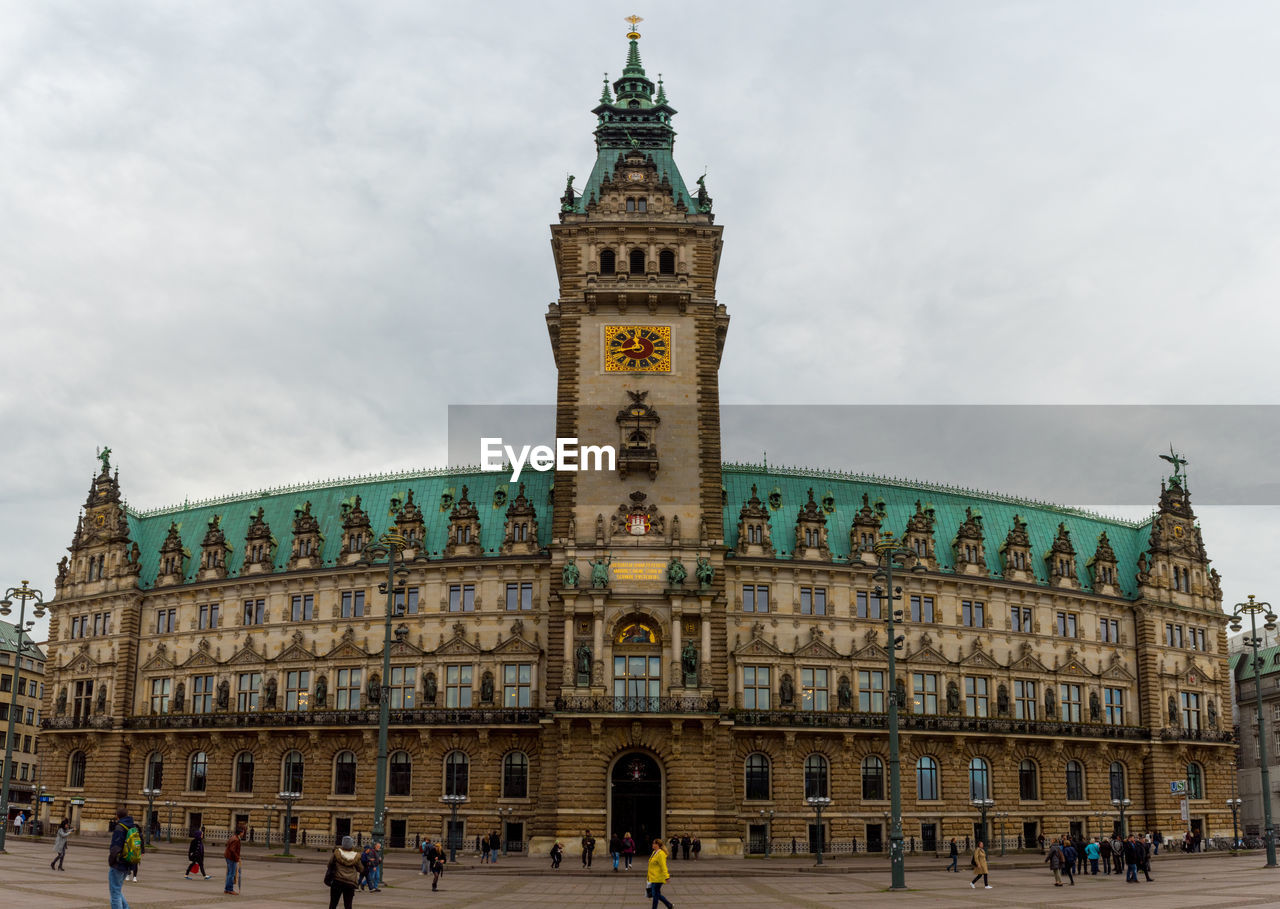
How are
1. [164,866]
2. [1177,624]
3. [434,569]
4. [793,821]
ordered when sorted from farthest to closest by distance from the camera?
[1177,624], [434,569], [793,821], [164,866]

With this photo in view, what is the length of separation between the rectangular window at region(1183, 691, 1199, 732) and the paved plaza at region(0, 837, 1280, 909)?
22901 millimetres

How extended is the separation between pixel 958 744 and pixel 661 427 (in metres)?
29.0

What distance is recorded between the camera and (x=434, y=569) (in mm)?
82688

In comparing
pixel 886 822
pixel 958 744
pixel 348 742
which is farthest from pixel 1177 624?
pixel 348 742

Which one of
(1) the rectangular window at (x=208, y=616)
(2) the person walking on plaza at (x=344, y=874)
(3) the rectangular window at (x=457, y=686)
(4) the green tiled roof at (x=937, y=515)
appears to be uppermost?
(4) the green tiled roof at (x=937, y=515)

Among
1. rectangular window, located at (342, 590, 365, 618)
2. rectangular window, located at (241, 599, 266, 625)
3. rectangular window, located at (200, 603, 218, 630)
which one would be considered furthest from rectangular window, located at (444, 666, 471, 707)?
rectangular window, located at (200, 603, 218, 630)

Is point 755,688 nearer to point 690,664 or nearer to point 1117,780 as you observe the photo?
point 690,664

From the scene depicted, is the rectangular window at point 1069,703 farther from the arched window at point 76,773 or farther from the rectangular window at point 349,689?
the arched window at point 76,773

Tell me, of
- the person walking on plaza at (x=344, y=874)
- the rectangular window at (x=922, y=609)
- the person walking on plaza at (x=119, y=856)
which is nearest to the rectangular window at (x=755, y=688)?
the rectangular window at (x=922, y=609)

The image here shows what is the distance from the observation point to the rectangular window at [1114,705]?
88812mm

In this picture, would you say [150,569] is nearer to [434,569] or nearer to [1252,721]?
[434,569]

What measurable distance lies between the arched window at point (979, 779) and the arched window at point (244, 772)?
1912 inches

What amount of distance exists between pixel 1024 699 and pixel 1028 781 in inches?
219

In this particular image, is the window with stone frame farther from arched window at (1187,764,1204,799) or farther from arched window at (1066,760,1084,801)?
arched window at (1187,764,1204,799)
